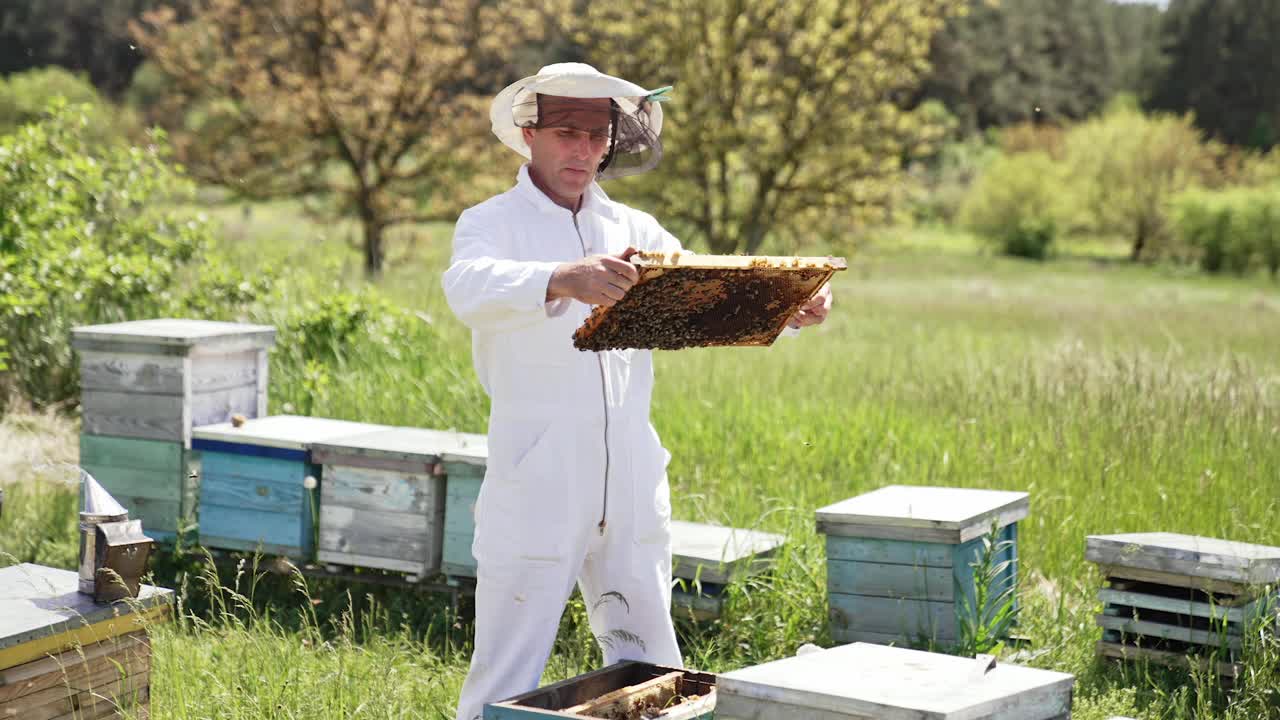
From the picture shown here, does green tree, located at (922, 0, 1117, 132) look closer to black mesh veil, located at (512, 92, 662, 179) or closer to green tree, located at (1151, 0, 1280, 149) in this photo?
green tree, located at (1151, 0, 1280, 149)

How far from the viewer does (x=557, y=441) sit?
3033 millimetres

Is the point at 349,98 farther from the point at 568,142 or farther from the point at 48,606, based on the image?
the point at 568,142

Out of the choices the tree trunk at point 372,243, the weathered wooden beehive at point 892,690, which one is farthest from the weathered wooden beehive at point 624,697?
the tree trunk at point 372,243

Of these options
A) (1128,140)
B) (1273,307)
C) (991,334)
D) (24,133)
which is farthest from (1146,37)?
(24,133)

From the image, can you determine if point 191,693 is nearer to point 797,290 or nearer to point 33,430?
point 797,290

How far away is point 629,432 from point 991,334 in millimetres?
11992

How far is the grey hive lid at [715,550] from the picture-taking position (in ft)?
14.8

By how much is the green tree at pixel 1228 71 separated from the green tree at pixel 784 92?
38.9 m

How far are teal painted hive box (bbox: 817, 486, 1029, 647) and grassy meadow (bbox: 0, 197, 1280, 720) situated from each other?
0.27 metres

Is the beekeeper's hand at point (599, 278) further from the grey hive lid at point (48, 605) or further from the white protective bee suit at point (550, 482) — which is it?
the grey hive lid at point (48, 605)

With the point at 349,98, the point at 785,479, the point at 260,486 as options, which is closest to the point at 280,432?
the point at 260,486

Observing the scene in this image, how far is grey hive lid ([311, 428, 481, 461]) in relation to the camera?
474 cm

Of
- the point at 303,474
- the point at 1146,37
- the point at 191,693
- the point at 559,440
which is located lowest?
the point at 191,693

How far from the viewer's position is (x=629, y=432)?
3.11 m
